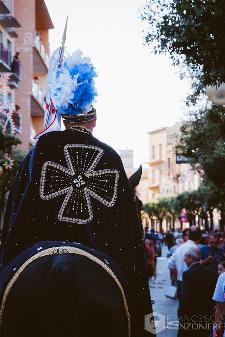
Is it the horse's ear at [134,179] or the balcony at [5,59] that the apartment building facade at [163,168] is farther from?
the horse's ear at [134,179]

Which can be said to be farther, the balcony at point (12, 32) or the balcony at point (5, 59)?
the balcony at point (12, 32)

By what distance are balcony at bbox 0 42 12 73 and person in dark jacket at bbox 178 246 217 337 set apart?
25.1 metres

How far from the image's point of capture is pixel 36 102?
140ft

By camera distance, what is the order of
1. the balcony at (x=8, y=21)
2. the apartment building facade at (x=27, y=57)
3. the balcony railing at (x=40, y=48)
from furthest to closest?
1. the balcony railing at (x=40, y=48)
2. the apartment building facade at (x=27, y=57)
3. the balcony at (x=8, y=21)

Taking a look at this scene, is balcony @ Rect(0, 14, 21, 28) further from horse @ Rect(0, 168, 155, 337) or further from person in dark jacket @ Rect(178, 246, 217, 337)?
horse @ Rect(0, 168, 155, 337)

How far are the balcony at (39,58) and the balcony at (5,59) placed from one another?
6.15 metres

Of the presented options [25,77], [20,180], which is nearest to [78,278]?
[20,180]


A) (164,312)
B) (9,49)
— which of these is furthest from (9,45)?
(164,312)

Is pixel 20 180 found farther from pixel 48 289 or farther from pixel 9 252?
pixel 48 289

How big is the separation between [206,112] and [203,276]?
19347 mm

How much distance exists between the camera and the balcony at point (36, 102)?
138 feet

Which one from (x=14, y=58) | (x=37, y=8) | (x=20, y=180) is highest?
(x=37, y=8)

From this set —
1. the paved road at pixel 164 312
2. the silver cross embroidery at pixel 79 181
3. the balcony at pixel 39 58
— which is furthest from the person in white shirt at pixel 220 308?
the balcony at pixel 39 58

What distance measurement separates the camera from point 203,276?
9.53 m
